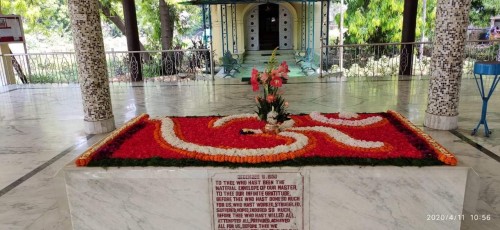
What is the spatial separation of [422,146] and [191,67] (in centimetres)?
865

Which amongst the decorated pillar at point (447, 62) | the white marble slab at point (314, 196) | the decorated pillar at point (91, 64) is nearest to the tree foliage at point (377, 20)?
the decorated pillar at point (447, 62)

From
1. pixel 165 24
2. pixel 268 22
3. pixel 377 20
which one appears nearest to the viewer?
pixel 165 24

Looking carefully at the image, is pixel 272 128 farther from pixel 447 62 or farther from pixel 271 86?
pixel 447 62

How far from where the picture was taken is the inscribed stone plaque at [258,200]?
8.13ft

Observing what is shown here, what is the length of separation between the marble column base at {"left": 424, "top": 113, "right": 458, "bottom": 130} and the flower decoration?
2566 millimetres

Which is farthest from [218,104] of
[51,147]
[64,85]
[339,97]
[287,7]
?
[287,7]

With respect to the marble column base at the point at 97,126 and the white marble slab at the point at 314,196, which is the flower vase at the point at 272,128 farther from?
the marble column base at the point at 97,126

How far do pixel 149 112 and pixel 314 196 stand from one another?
4.22 m

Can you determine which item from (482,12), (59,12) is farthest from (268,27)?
(59,12)

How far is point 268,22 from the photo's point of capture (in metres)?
16.0

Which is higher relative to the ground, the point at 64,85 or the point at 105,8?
the point at 105,8

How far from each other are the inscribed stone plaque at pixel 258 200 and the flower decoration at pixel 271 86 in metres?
0.68

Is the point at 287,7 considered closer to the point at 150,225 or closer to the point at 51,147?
the point at 51,147

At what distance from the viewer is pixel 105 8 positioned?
14336 millimetres
